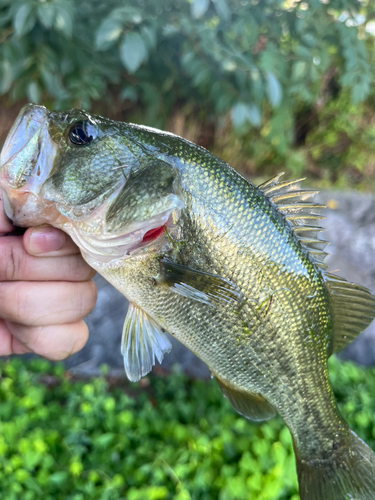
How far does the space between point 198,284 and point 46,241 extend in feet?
1.40

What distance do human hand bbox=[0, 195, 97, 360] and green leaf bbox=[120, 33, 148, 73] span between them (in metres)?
0.97

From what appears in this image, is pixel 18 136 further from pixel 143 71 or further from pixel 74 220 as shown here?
pixel 143 71

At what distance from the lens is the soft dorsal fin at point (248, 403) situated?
1.18 meters

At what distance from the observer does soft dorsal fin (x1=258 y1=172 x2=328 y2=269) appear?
1054mm

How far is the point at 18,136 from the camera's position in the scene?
874 millimetres

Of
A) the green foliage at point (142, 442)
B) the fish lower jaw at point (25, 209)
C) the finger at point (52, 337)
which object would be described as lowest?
the green foliage at point (142, 442)

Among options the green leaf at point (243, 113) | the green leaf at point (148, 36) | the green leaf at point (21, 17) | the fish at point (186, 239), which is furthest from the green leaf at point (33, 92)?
the fish at point (186, 239)

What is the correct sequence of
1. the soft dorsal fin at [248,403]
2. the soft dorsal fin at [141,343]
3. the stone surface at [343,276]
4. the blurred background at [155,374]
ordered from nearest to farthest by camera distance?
the soft dorsal fin at [141,343] → the soft dorsal fin at [248,403] → the blurred background at [155,374] → the stone surface at [343,276]

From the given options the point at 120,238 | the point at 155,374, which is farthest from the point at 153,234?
the point at 155,374

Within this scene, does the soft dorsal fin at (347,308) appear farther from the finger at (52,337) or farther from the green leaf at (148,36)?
the green leaf at (148,36)

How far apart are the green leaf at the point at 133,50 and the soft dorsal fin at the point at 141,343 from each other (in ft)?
3.65

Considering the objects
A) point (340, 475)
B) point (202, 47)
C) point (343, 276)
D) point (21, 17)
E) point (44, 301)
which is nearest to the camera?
point (44, 301)

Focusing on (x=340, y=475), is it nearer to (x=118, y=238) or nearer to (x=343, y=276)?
(x=118, y=238)

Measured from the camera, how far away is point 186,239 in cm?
98
